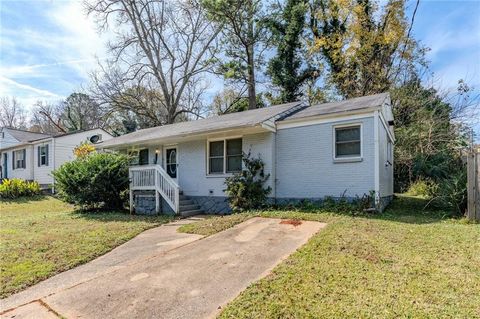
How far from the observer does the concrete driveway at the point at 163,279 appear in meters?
3.49

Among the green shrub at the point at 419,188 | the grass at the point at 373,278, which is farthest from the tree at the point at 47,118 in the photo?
the grass at the point at 373,278

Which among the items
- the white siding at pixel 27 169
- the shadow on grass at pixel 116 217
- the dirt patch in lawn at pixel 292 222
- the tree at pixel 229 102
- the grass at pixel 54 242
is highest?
the tree at pixel 229 102

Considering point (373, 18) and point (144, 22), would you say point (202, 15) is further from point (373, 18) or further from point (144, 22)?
point (373, 18)

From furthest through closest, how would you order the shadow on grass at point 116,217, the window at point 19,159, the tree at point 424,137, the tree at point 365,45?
the window at point 19,159 < the tree at point 365,45 < the tree at point 424,137 < the shadow on grass at point 116,217

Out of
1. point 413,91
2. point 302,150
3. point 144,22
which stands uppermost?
point 144,22

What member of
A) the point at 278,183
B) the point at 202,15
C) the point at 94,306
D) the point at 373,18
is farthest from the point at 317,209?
the point at 202,15

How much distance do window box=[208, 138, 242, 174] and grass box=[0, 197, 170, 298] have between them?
9.65ft

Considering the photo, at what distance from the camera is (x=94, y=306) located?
11.7ft

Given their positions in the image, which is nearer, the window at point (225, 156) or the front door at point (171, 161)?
the window at point (225, 156)

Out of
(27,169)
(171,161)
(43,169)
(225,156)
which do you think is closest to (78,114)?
(27,169)

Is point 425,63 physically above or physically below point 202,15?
below

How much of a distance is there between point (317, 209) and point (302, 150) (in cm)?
206

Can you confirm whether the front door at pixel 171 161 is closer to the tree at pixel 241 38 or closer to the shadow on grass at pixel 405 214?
the shadow on grass at pixel 405 214

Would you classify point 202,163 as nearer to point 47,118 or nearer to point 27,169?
point 27,169
